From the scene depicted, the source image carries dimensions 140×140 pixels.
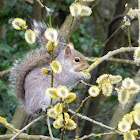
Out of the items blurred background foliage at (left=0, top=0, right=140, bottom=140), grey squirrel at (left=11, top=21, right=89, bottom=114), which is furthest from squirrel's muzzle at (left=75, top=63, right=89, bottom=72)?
blurred background foliage at (left=0, top=0, right=140, bottom=140)

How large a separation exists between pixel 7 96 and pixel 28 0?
79 cm

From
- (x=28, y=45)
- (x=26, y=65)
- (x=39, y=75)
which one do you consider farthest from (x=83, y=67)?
(x=28, y=45)

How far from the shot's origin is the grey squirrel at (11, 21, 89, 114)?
5.49ft

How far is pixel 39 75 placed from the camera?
171 cm

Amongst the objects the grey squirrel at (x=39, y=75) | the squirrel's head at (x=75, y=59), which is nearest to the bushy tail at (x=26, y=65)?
the grey squirrel at (x=39, y=75)

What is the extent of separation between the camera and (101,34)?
3.00 m

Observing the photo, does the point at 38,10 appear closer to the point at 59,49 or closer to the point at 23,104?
the point at 59,49

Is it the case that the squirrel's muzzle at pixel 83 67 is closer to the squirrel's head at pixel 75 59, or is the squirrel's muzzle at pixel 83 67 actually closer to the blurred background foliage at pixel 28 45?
the squirrel's head at pixel 75 59

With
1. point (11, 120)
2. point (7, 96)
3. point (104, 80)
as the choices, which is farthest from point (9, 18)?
point (104, 80)

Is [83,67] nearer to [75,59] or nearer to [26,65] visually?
[75,59]

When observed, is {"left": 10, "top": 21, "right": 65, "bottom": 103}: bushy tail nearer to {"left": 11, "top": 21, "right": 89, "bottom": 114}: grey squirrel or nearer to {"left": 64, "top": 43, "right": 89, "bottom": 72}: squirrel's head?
{"left": 11, "top": 21, "right": 89, "bottom": 114}: grey squirrel

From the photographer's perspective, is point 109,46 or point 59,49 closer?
point 59,49

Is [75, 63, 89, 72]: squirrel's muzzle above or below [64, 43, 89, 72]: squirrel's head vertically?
below

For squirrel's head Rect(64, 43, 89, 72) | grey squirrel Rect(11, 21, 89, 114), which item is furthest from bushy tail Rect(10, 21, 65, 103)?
squirrel's head Rect(64, 43, 89, 72)
